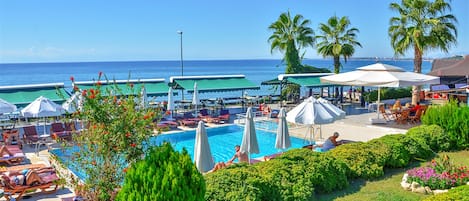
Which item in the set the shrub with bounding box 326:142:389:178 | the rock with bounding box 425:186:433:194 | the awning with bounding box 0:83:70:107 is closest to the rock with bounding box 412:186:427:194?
the rock with bounding box 425:186:433:194

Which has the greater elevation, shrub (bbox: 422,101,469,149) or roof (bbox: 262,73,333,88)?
roof (bbox: 262,73,333,88)

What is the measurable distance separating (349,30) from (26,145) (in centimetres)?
1961

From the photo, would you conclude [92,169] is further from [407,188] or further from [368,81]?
[368,81]

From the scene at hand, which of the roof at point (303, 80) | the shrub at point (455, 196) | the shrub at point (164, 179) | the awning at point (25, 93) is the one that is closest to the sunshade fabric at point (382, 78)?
the roof at point (303, 80)

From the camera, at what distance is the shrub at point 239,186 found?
5.96m

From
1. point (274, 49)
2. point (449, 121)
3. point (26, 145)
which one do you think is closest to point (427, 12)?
point (274, 49)

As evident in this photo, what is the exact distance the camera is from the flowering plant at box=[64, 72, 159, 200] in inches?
206

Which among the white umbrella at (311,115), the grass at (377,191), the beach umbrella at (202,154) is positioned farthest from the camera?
the white umbrella at (311,115)

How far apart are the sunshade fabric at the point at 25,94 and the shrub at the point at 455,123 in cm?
1428

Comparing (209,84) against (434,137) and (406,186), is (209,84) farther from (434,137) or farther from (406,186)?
(406,186)

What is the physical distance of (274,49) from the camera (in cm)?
2681

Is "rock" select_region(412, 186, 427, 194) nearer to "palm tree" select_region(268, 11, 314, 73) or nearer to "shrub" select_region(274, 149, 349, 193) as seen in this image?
"shrub" select_region(274, 149, 349, 193)

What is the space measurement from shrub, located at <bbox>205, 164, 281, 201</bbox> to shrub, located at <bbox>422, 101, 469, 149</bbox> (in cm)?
733

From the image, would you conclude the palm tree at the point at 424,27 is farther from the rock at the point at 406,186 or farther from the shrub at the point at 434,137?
the rock at the point at 406,186
